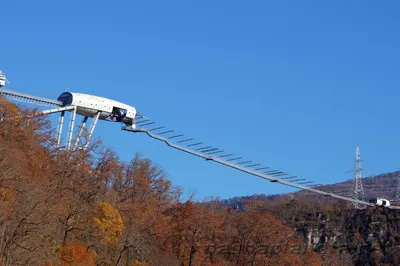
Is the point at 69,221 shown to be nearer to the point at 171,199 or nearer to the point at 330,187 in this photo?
the point at 330,187

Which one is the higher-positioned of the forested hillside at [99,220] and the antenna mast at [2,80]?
the antenna mast at [2,80]

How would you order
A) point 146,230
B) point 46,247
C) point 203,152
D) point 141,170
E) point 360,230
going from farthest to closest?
point 360,230 < point 141,170 < point 146,230 < point 203,152 < point 46,247

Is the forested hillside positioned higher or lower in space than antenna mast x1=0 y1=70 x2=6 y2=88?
lower

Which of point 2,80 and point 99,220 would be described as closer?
point 99,220

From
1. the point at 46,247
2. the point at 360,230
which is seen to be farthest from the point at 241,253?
the point at 360,230

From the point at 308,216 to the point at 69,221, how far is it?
86.1m

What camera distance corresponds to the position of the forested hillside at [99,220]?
34250mm

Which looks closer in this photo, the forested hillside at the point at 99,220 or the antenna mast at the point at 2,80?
the forested hillside at the point at 99,220

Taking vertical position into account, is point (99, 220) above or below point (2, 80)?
below

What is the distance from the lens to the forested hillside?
34250 mm

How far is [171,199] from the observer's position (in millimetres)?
70375

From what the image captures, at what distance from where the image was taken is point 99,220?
147 ft

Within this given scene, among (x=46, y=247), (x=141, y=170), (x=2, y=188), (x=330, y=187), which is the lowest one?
(x=46, y=247)

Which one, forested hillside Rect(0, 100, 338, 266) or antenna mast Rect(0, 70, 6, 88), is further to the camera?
antenna mast Rect(0, 70, 6, 88)
